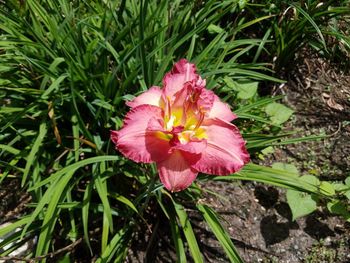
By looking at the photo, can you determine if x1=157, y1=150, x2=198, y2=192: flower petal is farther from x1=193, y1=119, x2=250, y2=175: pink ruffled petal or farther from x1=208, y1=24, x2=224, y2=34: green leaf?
x1=208, y1=24, x2=224, y2=34: green leaf

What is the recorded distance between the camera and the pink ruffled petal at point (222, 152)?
4.13 ft

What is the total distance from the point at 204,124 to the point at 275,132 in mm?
976

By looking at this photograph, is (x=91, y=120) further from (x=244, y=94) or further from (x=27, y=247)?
(x=244, y=94)

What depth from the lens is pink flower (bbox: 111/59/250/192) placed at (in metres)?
1.24

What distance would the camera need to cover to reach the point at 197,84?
4.39 ft

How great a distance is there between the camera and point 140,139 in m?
1.25

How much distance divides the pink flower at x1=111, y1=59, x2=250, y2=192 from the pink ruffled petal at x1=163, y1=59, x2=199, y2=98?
0.01 m

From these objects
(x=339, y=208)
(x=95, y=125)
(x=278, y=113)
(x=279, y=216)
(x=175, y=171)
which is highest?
(x=175, y=171)

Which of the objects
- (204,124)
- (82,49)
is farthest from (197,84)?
(82,49)

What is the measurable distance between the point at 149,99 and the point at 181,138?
18 centimetres

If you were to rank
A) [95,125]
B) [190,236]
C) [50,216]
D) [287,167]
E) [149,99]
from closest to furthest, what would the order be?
[149,99], [50,216], [190,236], [95,125], [287,167]

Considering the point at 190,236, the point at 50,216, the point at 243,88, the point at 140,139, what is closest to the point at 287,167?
the point at 243,88

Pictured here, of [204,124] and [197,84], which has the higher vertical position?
[197,84]

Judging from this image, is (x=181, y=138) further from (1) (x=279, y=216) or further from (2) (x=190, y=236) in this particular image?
(1) (x=279, y=216)
